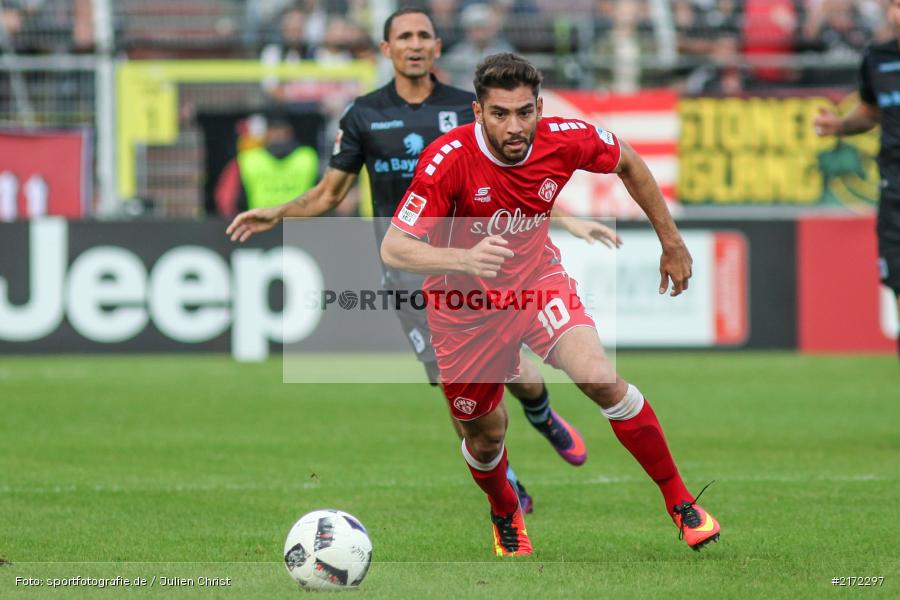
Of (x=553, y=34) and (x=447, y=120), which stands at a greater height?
(x=553, y=34)

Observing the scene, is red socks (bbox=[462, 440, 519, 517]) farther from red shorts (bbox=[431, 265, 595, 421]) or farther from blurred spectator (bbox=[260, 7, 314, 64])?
blurred spectator (bbox=[260, 7, 314, 64])

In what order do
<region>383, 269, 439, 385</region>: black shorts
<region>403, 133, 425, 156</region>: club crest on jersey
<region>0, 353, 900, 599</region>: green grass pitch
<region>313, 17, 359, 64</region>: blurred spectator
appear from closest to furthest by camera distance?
<region>0, 353, 900, 599</region>: green grass pitch, <region>403, 133, 425, 156</region>: club crest on jersey, <region>383, 269, 439, 385</region>: black shorts, <region>313, 17, 359, 64</region>: blurred spectator

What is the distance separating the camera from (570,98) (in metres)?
17.8

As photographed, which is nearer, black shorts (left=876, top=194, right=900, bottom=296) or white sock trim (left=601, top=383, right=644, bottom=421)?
white sock trim (left=601, top=383, right=644, bottom=421)

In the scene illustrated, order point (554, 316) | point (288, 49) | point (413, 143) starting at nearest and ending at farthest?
point (554, 316) → point (413, 143) → point (288, 49)

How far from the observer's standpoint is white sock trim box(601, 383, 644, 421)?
632 centimetres

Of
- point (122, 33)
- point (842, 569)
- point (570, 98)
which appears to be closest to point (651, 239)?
point (570, 98)

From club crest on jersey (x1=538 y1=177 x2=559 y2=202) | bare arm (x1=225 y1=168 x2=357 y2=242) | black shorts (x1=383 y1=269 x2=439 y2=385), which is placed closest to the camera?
club crest on jersey (x1=538 y1=177 x2=559 y2=202)

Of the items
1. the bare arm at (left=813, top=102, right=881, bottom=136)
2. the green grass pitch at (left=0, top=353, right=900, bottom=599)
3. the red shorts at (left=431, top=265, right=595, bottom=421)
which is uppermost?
the bare arm at (left=813, top=102, right=881, bottom=136)

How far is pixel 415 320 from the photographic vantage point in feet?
27.5

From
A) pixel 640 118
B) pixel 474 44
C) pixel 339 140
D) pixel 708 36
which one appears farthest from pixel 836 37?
pixel 339 140

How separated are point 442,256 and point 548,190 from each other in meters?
0.72

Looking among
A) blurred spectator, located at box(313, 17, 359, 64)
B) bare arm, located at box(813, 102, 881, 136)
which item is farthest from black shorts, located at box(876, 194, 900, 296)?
blurred spectator, located at box(313, 17, 359, 64)

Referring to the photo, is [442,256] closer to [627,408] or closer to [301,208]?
[627,408]
